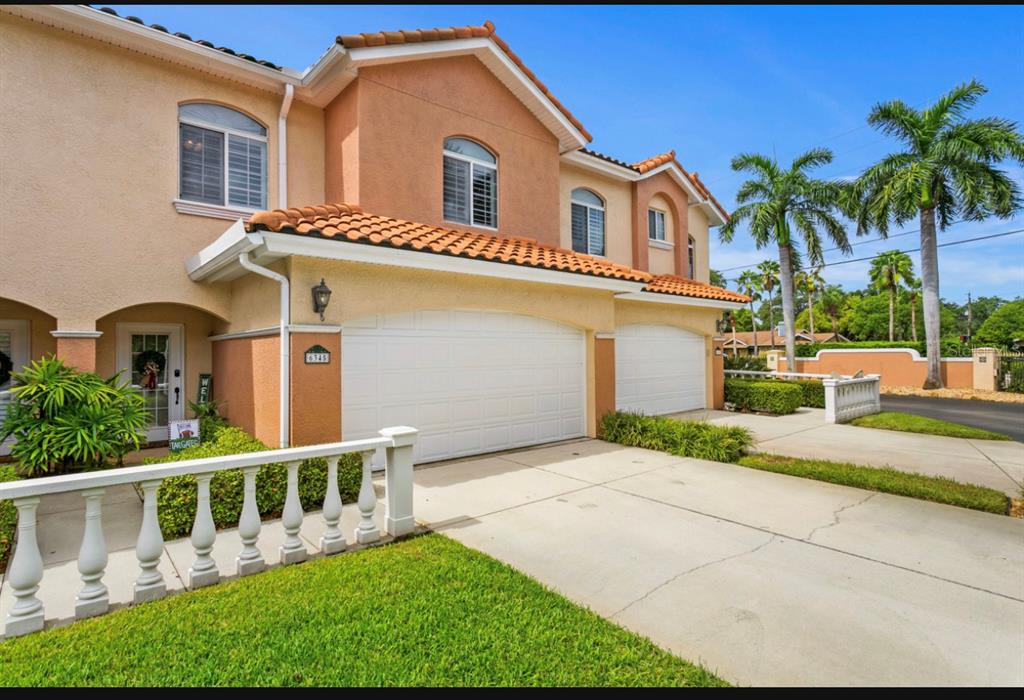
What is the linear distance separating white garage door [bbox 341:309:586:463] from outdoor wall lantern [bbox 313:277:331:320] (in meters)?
0.72

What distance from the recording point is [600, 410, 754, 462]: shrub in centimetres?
892

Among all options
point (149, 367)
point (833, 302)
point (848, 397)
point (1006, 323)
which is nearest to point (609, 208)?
point (848, 397)

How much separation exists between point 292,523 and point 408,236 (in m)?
4.72

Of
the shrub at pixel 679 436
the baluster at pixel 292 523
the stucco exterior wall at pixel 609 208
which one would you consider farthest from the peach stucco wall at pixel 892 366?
the baluster at pixel 292 523

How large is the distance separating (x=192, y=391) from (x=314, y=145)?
19.1 feet

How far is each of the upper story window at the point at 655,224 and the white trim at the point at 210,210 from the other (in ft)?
Answer: 39.3

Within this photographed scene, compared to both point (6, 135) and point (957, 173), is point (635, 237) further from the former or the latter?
point (957, 173)

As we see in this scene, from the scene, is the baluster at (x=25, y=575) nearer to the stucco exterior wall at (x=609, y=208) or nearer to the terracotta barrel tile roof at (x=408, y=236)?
the terracotta barrel tile roof at (x=408, y=236)

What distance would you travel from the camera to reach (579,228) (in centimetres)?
1413

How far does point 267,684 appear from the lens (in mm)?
2885

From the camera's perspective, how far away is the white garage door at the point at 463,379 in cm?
777

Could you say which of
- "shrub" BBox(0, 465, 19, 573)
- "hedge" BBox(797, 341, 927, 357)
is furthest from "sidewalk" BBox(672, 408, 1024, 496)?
"hedge" BBox(797, 341, 927, 357)

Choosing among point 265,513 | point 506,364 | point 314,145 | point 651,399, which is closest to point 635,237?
point 651,399

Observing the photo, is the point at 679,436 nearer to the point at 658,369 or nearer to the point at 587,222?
the point at 658,369
